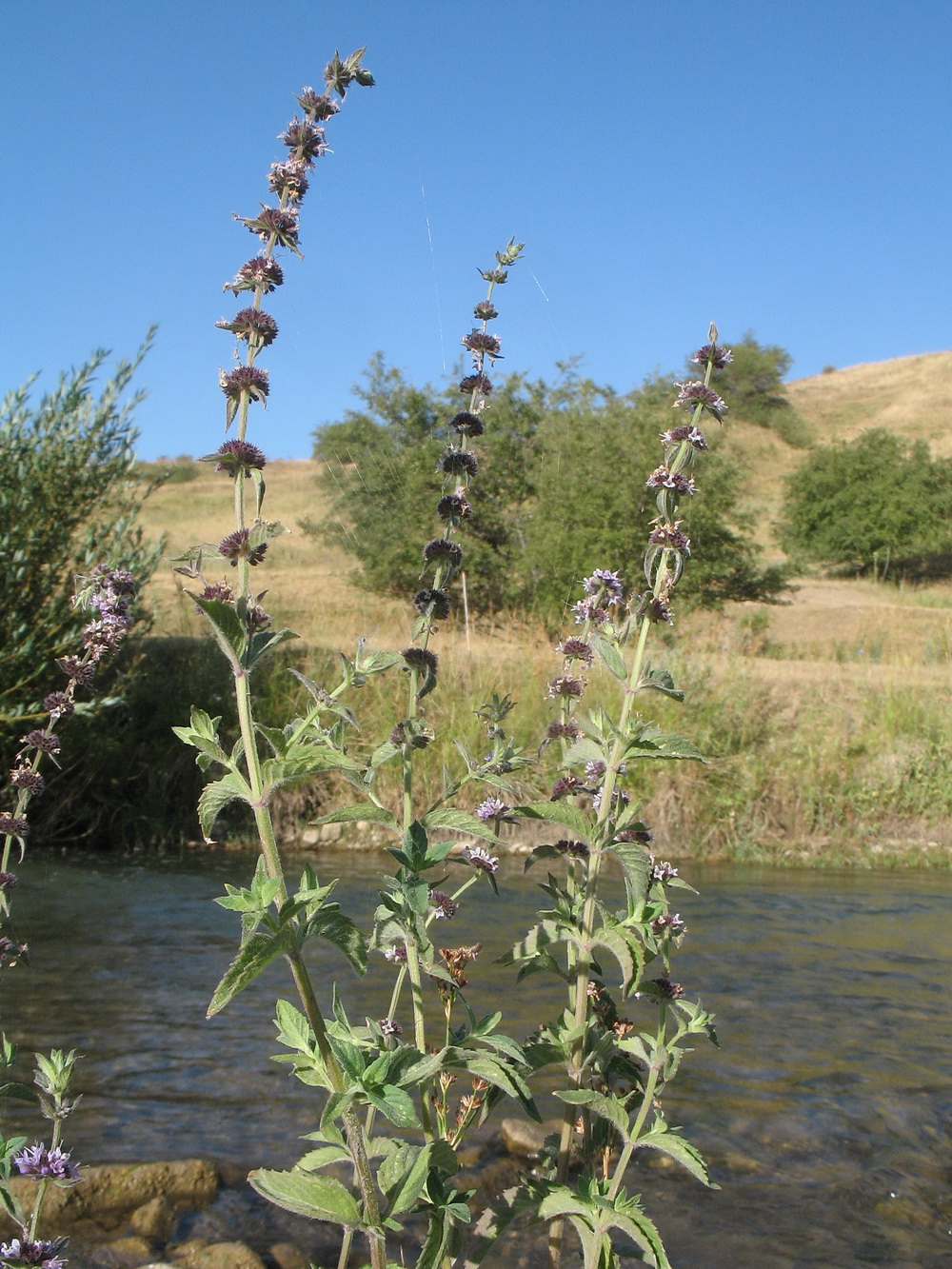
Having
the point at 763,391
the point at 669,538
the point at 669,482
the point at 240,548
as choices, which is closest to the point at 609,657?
the point at 669,538

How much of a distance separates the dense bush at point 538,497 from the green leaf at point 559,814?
13591 millimetres

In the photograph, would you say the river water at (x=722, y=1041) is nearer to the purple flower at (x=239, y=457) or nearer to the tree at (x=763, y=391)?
the purple flower at (x=239, y=457)

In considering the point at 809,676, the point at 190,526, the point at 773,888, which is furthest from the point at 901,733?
the point at 190,526

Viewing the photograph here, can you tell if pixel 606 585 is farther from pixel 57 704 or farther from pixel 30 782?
pixel 30 782

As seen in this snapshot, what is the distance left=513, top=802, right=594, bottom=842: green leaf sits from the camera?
2.12 m

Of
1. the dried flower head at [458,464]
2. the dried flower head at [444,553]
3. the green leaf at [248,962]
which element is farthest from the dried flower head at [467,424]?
the green leaf at [248,962]

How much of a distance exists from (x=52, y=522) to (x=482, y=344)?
268 inches

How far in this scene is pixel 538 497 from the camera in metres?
22.4

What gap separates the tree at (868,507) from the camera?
113ft

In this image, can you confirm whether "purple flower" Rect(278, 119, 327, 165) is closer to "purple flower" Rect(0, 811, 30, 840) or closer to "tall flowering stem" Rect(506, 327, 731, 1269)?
"tall flowering stem" Rect(506, 327, 731, 1269)

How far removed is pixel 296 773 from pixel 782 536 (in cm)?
3692

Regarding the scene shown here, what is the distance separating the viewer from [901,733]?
1109cm

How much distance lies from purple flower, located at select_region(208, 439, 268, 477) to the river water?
2783 millimetres

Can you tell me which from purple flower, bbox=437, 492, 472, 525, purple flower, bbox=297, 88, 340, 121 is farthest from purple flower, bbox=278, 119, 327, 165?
purple flower, bbox=437, 492, 472, 525
